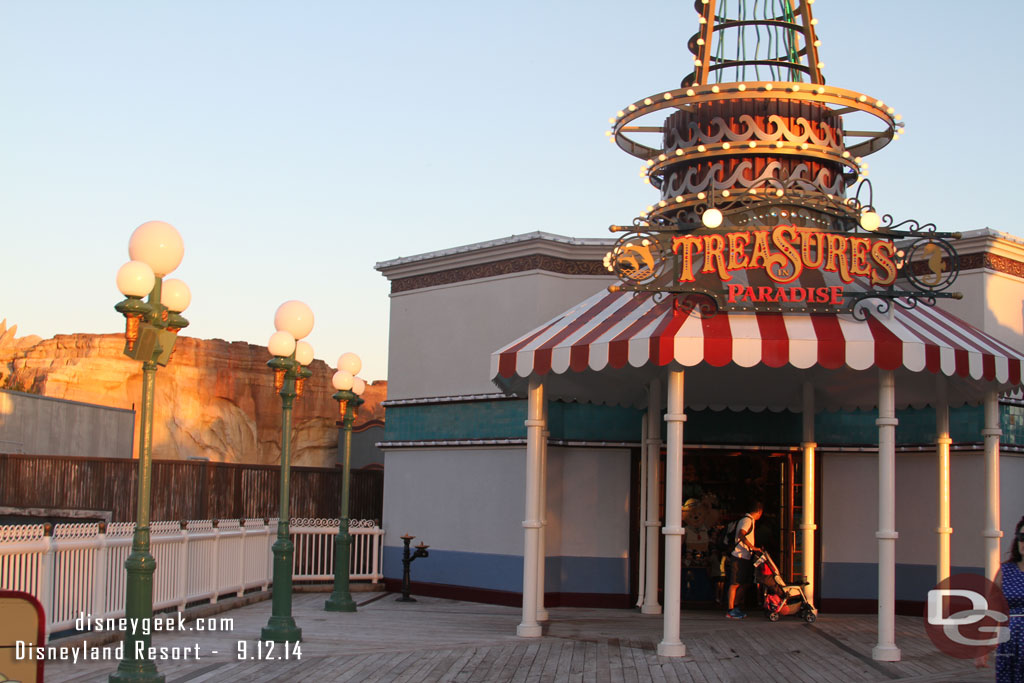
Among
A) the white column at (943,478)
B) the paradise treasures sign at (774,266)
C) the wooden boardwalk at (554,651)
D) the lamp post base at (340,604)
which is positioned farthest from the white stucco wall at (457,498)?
the white column at (943,478)

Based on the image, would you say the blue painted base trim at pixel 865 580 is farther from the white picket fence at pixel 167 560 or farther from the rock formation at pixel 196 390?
the rock formation at pixel 196 390

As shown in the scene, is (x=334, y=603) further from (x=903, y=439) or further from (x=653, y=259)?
(x=903, y=439)

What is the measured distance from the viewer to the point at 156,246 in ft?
29.3

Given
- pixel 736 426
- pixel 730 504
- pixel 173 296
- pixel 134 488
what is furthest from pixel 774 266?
pixel 134 488

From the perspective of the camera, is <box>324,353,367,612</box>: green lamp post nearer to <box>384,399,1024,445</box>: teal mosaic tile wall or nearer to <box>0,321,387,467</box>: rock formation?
<box>384,399,1024,445</box>: teal mosaic tile wall

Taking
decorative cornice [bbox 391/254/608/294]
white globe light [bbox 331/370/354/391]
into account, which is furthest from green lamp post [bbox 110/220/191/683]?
decorative cornice [bbox 391/254/608/294]

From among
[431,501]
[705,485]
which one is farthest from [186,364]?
[705,485]

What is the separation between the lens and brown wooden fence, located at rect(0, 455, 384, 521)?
20.3 metres

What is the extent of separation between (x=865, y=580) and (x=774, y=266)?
6.78m

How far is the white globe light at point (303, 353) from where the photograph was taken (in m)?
12.6

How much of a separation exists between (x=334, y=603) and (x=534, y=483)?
4.37m

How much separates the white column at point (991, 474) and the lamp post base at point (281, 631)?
7.66 meters

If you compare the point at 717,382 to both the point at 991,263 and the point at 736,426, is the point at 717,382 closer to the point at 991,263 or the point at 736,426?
the point at 736,426

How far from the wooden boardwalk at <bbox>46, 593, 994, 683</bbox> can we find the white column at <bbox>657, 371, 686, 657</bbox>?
21cm
